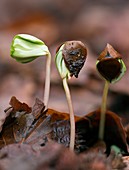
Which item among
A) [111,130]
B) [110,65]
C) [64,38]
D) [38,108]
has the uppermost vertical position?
[64,38]

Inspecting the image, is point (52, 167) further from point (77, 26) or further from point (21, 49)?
point (77, 26)

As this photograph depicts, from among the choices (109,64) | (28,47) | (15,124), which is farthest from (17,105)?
(109,64)

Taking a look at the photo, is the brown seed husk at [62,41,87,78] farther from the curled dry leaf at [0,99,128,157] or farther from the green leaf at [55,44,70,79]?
the curled dry leaf at [0,99,128,157]

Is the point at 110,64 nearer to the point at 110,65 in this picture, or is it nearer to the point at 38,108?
the point at 110,65

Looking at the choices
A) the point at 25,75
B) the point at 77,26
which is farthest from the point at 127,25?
the point at 25,75

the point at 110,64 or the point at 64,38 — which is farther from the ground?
the point at 64,38

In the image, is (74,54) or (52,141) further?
(74,54)

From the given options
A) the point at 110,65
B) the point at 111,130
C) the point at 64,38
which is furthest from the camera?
the point at 64,38
